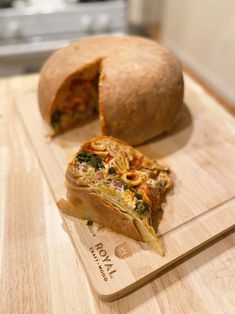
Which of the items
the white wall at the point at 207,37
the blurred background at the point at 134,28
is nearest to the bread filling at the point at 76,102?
the blurred background at the point at 134,28

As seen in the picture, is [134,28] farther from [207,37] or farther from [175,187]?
[175,187]

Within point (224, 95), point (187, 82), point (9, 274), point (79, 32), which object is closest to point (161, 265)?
point (9, 274)

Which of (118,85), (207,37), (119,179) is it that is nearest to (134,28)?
(207,37)

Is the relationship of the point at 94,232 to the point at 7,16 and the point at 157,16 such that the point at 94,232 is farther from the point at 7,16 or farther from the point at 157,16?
the point at 157,16

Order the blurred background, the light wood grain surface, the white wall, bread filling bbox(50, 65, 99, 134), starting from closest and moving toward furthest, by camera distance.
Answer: the light wood grain surface
bread filling bbox(50, 65, 99, 134)
the blurred background
the white wall

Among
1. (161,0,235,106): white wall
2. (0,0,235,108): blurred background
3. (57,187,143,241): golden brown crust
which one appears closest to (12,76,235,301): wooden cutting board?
(57,187,143,241): golden brown crust

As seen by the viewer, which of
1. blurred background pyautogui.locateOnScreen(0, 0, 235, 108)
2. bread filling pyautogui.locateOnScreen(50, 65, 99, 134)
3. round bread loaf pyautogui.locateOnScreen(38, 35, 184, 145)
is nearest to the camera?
round bread loaf pyautogui.locateOnScreen(38, 35, 184, 145)

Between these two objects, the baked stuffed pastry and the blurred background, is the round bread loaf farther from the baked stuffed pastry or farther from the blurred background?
the blurred background
